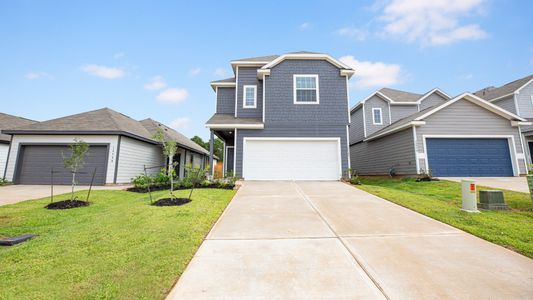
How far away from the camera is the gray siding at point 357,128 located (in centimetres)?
1720

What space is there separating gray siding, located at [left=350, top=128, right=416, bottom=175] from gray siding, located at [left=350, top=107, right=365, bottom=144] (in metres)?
0.57

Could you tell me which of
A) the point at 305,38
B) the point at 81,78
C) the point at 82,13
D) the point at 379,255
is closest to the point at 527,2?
the point at 305,38

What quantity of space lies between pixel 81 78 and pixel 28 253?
1709 cm

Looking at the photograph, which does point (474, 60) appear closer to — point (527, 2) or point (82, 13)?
point (527, 2)

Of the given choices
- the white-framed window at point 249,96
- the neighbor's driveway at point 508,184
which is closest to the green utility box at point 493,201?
the neighbor's driveway at point 508,184

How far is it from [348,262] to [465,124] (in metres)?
13.3

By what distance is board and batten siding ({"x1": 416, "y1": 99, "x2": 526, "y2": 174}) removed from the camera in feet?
36.8

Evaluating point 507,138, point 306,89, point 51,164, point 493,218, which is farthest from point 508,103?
point 51,164

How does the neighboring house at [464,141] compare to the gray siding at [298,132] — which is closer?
the neighboring house at [464,141]

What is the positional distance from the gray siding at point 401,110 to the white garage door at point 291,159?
9.04m

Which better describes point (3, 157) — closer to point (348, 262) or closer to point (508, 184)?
point (348, 262)

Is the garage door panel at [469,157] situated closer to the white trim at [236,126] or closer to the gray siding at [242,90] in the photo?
the white trim at [236,126]

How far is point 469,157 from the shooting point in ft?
36.6

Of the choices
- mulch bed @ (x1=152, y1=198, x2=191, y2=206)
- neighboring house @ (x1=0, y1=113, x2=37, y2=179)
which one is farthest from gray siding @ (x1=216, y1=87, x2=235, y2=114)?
neighboring house @ (x1=0, y1=113, x2=37, y2=179)
